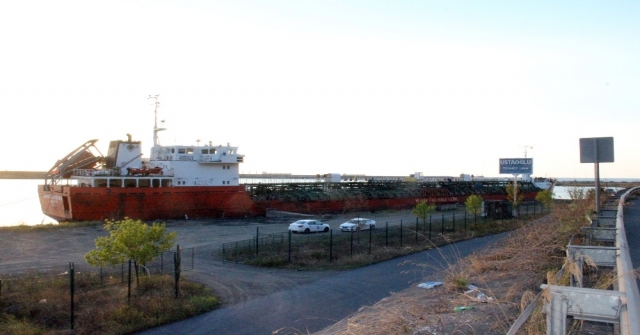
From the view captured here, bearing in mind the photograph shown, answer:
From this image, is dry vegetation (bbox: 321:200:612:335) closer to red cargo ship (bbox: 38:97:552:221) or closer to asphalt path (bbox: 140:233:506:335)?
asphalt path (bbox: 140:233:506:335)

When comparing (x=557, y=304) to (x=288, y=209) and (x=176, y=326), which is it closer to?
(x=176, y=326)

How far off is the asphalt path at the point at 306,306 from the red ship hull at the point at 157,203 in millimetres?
24962

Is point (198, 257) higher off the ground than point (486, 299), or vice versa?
point (486, 299)

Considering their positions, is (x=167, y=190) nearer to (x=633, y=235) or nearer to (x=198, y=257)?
(x=198, y=257)

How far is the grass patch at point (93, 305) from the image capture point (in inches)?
482

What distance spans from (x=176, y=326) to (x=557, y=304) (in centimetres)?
1012

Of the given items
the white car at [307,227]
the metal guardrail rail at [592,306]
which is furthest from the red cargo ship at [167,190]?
the metal guardrail rail at [592,306]

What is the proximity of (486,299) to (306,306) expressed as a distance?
6768 millimetres

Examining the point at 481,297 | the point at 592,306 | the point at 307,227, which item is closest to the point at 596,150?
the point at 481,297

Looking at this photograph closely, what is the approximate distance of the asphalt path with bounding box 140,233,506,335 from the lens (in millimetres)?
12133

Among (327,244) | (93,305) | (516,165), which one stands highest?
(516,165)

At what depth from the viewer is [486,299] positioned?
8.16m

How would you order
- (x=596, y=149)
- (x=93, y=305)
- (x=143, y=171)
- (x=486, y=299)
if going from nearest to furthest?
(x=486, y=299)
(x=596, y=149)
(x=93, y=305)
(x=143, y=171)

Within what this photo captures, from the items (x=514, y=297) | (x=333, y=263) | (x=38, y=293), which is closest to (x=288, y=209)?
(x=333, y=263)
